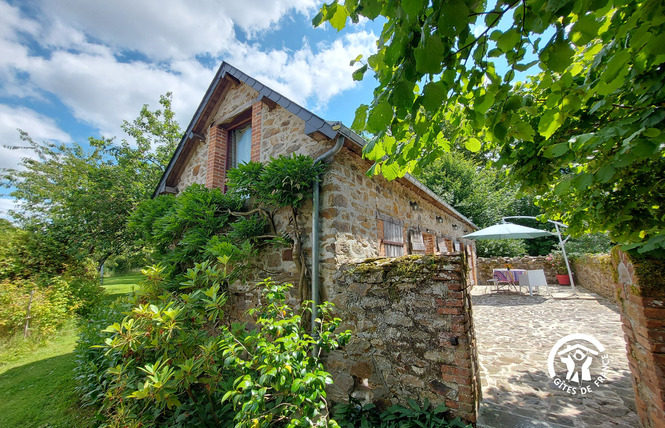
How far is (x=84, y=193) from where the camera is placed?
1010cm

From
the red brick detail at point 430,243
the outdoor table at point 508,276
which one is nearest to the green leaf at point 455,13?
the red brick detail at point 430,243

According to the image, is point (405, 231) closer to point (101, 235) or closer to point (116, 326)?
point (116, 326)

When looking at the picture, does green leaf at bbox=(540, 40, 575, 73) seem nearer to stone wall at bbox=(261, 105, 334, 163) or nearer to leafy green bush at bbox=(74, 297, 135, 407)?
stone wall at bbox=(261, 105, 334, 163)

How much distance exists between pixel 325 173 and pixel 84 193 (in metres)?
11.6

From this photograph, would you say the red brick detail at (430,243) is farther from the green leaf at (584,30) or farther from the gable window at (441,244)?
the green leaf at (584,30)

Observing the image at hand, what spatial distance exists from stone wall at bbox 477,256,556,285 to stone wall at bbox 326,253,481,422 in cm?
1225

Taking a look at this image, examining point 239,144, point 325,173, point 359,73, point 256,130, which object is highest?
point 239,144

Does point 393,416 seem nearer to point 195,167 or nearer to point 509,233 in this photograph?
point 195,167

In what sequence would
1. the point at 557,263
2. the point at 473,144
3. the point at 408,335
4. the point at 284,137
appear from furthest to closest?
1. the point at 557,263
2. the point at 284,137
3. the point at 408,335
4. the point at 473,144

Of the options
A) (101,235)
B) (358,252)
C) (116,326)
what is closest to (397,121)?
(358,252)

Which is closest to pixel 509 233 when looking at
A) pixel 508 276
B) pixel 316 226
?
pixel 508 276

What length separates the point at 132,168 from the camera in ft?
40.4

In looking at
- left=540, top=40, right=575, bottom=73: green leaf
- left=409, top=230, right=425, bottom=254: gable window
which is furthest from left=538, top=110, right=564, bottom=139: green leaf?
left=409, top=230, right=425, bottom=254: gable window

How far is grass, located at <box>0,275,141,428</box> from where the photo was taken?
12.0 ft
